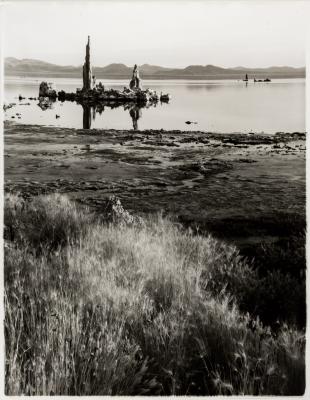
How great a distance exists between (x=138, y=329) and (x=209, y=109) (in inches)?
483

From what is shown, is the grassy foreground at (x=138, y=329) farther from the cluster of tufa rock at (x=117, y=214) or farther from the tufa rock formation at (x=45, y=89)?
the tufa rock formation at (x=45, y=89)

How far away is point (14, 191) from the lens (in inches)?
274

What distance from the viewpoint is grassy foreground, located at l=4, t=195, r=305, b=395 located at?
3684mm

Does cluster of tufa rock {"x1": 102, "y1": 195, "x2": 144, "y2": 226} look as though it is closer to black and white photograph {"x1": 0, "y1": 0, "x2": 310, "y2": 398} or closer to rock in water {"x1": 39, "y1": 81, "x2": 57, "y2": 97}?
black and white photograph {"x1": 0, "y1": 0, "x2": 310, "y2": 398}

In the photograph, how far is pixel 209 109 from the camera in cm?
1568

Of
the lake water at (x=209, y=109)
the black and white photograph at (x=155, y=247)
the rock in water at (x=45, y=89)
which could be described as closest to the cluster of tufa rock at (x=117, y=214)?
the black and white photograph at (x=155, y=247)

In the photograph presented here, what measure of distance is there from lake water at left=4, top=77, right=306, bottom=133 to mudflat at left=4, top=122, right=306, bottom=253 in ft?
1.70

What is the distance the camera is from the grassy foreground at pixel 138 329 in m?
3.68

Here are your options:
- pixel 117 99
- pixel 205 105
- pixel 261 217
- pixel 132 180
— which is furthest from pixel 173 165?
pixel 117 99

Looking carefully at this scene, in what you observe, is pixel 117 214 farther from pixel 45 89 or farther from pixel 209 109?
pixel 45 89

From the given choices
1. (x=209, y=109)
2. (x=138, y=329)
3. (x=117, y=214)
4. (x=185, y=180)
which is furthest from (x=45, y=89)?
(x=138, y=329)

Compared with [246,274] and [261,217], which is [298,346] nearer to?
[246,274]

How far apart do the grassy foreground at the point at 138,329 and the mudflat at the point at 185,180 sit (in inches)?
47.5

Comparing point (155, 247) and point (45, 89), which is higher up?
point (45, 89)
